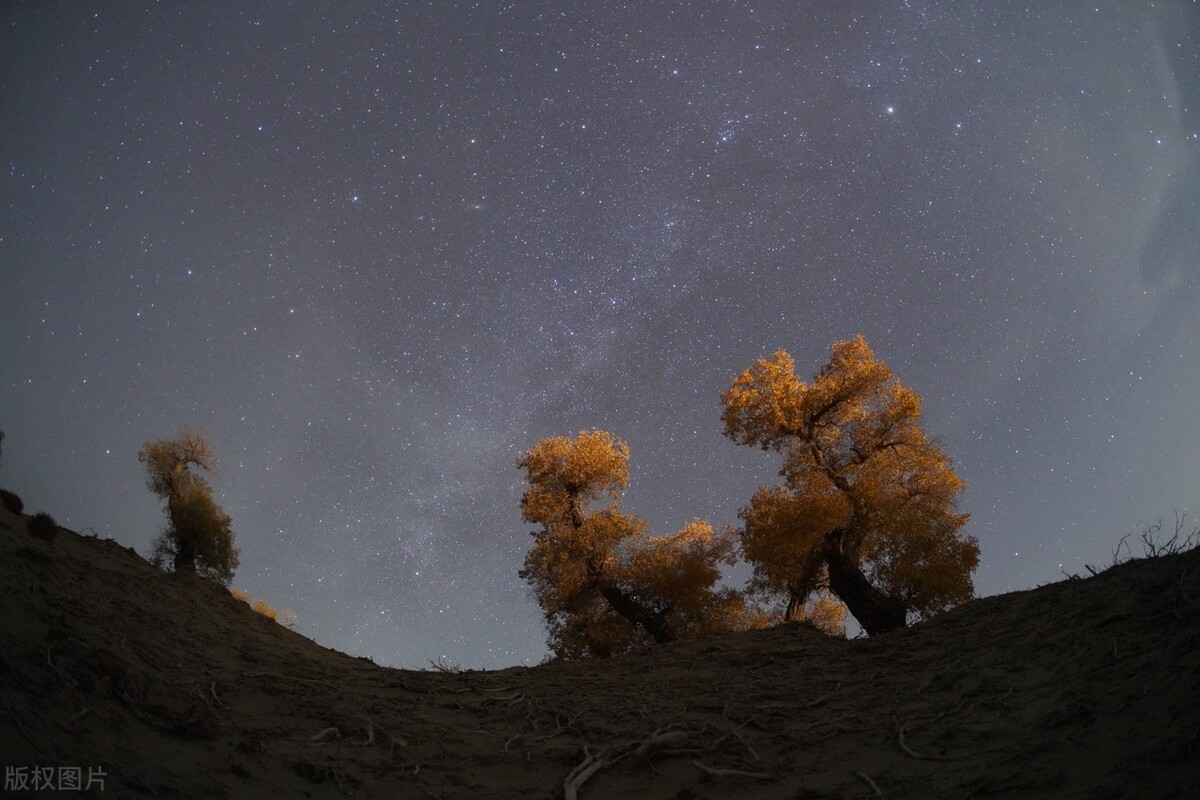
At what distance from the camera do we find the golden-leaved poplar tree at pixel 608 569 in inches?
831

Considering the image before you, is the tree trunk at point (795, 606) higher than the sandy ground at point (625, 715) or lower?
higher

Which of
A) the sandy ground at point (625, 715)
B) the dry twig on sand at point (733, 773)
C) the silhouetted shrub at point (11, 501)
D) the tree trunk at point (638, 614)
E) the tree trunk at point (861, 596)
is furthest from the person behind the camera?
the tree trunk at point (638, 614)

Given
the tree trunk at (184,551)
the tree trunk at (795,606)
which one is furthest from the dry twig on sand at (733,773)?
the tree trunk at (184,551)

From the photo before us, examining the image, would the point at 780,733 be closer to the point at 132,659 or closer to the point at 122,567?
the point at 132,659

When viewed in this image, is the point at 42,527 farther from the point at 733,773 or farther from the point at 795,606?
the point at 795,606

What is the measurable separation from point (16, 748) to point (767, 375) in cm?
1867

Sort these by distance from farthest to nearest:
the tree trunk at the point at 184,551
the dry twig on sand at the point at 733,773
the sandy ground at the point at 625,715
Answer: the tree trunk at the point at 184,551, the dry twig on sand at the point at 733,773, the sandy ground at the point at 625,715

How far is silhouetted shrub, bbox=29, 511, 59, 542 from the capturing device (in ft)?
42.5

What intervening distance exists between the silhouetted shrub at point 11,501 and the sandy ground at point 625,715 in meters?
2.90

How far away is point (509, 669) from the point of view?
14578mm

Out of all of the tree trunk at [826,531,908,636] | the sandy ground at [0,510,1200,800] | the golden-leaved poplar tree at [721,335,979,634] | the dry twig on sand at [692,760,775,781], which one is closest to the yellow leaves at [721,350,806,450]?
the golden-leaved poplar tree at [721,335,979,634]

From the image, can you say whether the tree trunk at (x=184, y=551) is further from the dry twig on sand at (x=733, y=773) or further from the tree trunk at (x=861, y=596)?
the dry twig on sand at (x=733, y=773)

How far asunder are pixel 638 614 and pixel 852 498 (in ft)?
23.0

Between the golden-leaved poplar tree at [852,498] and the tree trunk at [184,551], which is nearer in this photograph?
the golden-leaved poplar tree at [852,498]
